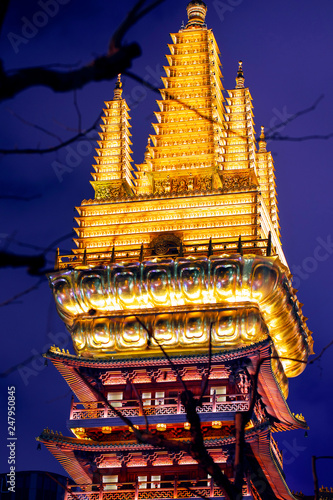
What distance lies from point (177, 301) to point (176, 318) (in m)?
0.72

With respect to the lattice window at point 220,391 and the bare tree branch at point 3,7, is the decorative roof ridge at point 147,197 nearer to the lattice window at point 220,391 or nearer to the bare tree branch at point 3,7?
the lattice window at point 220,391

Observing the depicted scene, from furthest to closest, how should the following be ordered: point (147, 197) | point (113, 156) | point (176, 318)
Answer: point (113, 156), point (147, 197), point (176, 318)

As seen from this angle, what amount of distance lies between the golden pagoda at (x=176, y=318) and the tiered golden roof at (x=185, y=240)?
2.1 inches

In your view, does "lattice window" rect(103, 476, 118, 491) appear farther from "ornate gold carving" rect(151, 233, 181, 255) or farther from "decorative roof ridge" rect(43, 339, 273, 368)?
"ornate gold carving" rect(151, 233, 181, 255)

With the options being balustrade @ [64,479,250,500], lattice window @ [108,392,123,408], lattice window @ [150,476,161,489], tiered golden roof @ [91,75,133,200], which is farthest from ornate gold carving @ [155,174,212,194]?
balustrade @ [64,479,250,500]

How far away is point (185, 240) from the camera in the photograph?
36.3 meters

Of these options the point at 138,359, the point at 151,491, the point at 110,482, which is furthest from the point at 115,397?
the point at 151,491

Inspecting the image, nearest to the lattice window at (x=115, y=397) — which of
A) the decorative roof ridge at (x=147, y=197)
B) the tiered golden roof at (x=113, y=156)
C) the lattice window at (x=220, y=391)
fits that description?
the lattice window at (x=220, y=391)

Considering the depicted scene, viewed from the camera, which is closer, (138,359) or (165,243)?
(138,359)

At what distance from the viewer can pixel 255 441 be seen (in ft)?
98.8

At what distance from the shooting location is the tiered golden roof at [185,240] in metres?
32.8

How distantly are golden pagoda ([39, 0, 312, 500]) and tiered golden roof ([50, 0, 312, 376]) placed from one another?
0.18 feet

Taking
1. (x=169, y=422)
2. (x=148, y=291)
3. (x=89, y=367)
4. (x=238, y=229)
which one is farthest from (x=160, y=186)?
(x=169, y=422)

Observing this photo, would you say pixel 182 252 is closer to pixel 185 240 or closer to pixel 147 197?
pixel 185 240
